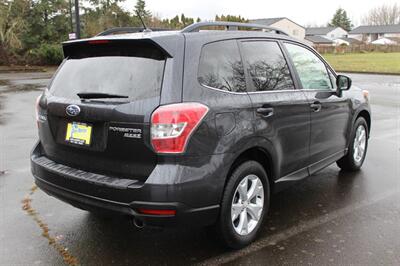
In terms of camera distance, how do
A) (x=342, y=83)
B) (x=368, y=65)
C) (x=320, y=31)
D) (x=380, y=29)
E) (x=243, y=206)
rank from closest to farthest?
(x=243, y=206), (x=342, y=83), (x=368, y=65), (x=380, y=29), (x=320, y=31)

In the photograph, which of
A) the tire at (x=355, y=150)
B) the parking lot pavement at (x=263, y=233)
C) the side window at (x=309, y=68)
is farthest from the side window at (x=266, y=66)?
the tire at (x=355, y=150)

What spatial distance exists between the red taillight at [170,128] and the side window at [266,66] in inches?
36.7

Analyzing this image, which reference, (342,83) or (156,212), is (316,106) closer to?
(342,83)

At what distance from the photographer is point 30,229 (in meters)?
3.86

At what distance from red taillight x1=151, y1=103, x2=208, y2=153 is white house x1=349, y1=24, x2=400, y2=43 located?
112 m

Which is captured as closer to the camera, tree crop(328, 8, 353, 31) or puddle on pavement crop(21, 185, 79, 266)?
puddle on pavement crop(21, 185, 79, 266)

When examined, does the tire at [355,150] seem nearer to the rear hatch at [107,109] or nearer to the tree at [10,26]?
the rear hatch at [107,109]

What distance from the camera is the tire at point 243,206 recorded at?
3232mm

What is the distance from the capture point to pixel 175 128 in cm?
286

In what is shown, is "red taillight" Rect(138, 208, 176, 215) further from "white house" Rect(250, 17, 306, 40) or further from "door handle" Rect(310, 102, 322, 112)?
"white house" Rect(250, 17, 306, 40)

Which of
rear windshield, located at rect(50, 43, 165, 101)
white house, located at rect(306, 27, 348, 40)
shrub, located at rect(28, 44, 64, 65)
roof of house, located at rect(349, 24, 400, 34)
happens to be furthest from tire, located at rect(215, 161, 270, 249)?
roof of house, located at rect(349, 24, 400, 34)

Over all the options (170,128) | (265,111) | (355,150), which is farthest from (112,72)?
(355,150)

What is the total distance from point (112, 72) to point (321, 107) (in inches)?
89.5

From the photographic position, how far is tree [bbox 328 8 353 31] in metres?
127
